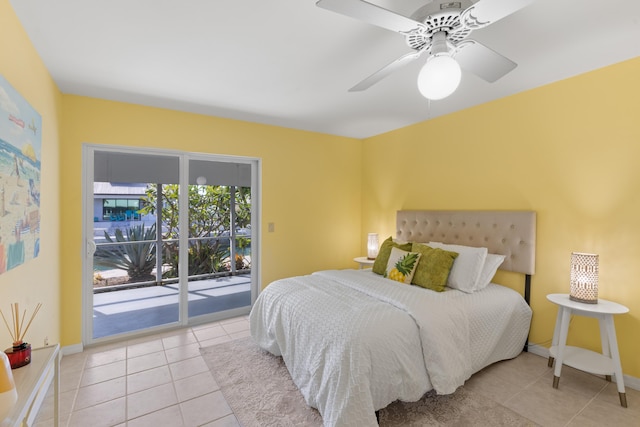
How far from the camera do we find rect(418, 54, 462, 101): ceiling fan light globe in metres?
1.42

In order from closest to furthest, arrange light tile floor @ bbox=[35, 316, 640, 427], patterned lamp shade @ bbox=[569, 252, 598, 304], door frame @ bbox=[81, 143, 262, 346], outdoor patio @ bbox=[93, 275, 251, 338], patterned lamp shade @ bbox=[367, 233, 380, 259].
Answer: light tile floor @ bbox=[35, 316, 640, 427]
patterned lamp shade @ bbox=[569, 252, 598, 304]
door frame @ bbox=[81, 143, 262, 346]
outdoor patio @ bbox=[93, 275, 251, 338]
patterned lamp shade @ bbox=[367, 233, 380, 259]

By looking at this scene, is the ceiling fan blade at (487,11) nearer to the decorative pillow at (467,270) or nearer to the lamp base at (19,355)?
the decorative pillow at (467,270)

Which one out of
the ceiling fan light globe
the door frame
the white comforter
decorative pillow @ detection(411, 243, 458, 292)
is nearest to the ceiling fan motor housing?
the ceiling fan light globe

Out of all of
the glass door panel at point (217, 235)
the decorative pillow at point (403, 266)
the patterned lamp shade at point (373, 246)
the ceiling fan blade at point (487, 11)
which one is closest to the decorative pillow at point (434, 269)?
the decorative pillow at point (403, 266)

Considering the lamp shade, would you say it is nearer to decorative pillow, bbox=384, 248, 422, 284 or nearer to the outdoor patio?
the outdoor patio

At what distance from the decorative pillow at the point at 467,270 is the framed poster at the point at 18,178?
3.10m

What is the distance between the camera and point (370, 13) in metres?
1.30

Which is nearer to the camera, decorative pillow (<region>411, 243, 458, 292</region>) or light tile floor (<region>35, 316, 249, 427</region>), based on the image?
light tile floor (<region>35, 316, 249, 427</region>)

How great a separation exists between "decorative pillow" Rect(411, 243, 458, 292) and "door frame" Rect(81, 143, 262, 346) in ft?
6.77

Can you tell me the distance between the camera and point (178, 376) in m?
2.44

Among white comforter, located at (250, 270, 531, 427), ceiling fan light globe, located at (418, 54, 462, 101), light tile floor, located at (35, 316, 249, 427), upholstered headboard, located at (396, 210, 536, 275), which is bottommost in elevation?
light tile floor, located at (35, 316, 249, 427)

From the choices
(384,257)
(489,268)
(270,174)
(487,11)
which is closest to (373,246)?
(384,257)

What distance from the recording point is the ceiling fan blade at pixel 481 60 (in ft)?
5.24

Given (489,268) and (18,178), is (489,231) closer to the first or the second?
(489,268)
